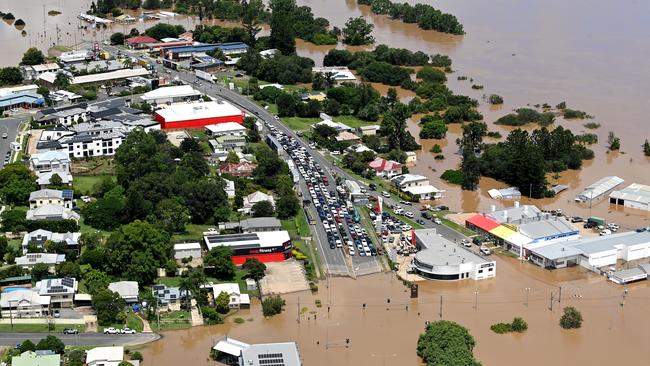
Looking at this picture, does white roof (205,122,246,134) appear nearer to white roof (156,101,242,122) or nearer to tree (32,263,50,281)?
white roof (156,101,242,122)

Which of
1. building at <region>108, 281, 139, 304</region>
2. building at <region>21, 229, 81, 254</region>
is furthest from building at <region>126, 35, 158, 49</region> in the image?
building at <region>108, 281, 139, 304</region>

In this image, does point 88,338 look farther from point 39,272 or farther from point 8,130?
point 8,130

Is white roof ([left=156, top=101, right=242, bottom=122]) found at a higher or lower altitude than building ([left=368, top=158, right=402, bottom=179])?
higher

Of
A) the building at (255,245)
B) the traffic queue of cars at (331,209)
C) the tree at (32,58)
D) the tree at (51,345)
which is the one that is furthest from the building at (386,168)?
the tree at (32,58)

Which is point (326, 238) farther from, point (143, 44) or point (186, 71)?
point (143, 44)

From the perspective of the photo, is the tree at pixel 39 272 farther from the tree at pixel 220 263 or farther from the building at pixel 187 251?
the tree at pixel 220 263

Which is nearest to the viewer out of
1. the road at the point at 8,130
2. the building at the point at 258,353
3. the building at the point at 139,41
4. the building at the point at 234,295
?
the building at the point at 258,353

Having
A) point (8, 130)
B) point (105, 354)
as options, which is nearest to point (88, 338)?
point (105, 354)
